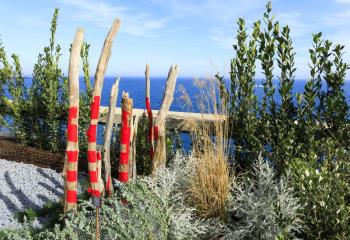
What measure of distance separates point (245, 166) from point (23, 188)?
2731 mm

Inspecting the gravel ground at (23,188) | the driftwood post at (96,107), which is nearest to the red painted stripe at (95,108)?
the driftwood post at (96,107)

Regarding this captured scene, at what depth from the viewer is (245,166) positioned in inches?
217

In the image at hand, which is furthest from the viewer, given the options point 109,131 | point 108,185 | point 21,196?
point 21,196

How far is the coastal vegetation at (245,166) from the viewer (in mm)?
3924

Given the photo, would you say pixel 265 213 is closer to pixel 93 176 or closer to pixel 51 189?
pixel 93 176

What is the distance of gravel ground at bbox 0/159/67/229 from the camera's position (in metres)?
5.37

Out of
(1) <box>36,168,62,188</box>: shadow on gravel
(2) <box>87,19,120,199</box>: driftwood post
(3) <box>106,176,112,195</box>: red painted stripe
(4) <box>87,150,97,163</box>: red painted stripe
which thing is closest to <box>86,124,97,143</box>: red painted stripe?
(2) <box>87,19,120,199</box>: driftwood post

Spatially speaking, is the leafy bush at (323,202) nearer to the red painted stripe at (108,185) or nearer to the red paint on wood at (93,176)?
the red paint on wood at (93,176)

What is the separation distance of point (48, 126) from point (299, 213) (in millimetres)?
4507

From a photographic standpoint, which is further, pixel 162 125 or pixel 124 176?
pixel 162 125

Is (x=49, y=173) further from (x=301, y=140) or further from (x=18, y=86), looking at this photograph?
(x=301, y=140)

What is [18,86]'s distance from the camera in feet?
24.9

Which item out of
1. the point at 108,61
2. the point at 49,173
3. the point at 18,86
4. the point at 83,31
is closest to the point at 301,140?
the point at 108,61

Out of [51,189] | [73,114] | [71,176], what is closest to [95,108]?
[73,114]
